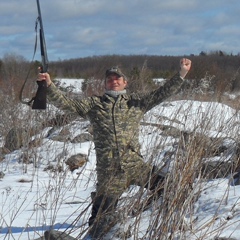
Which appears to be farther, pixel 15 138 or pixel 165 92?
pixel 15 138

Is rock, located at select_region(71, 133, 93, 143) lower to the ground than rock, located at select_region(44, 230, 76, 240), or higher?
lower

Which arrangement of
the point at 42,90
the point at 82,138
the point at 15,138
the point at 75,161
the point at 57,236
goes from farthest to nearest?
1. the point at 15,138
2. the point at 82,138
3. the point at 75,161
4. the point at 42,90
5. the point at 57,236

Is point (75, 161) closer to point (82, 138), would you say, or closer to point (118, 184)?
point (82, 138)

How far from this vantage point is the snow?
3371 mm

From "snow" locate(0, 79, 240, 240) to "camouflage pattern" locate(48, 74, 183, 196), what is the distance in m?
0.16

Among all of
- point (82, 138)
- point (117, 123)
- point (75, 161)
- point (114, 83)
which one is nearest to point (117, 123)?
point (117, 123)

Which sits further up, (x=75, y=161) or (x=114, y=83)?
(x=114, y=83)

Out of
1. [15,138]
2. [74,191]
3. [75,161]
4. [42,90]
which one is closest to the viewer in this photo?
[42,90]

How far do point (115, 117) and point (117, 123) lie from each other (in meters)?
0.05

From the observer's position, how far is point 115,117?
385 centimetres

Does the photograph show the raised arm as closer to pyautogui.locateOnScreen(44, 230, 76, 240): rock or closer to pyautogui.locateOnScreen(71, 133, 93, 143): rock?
pyautogui.locateOnScreen(44, 230, 76, 240): rock

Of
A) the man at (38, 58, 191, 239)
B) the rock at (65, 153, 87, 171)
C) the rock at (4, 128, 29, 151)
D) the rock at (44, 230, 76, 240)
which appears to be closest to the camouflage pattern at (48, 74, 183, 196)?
the man at (38, 58, 191, 239)

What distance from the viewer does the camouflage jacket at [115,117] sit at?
12.6 feet

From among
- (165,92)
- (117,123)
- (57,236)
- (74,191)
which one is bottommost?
(74,191)
